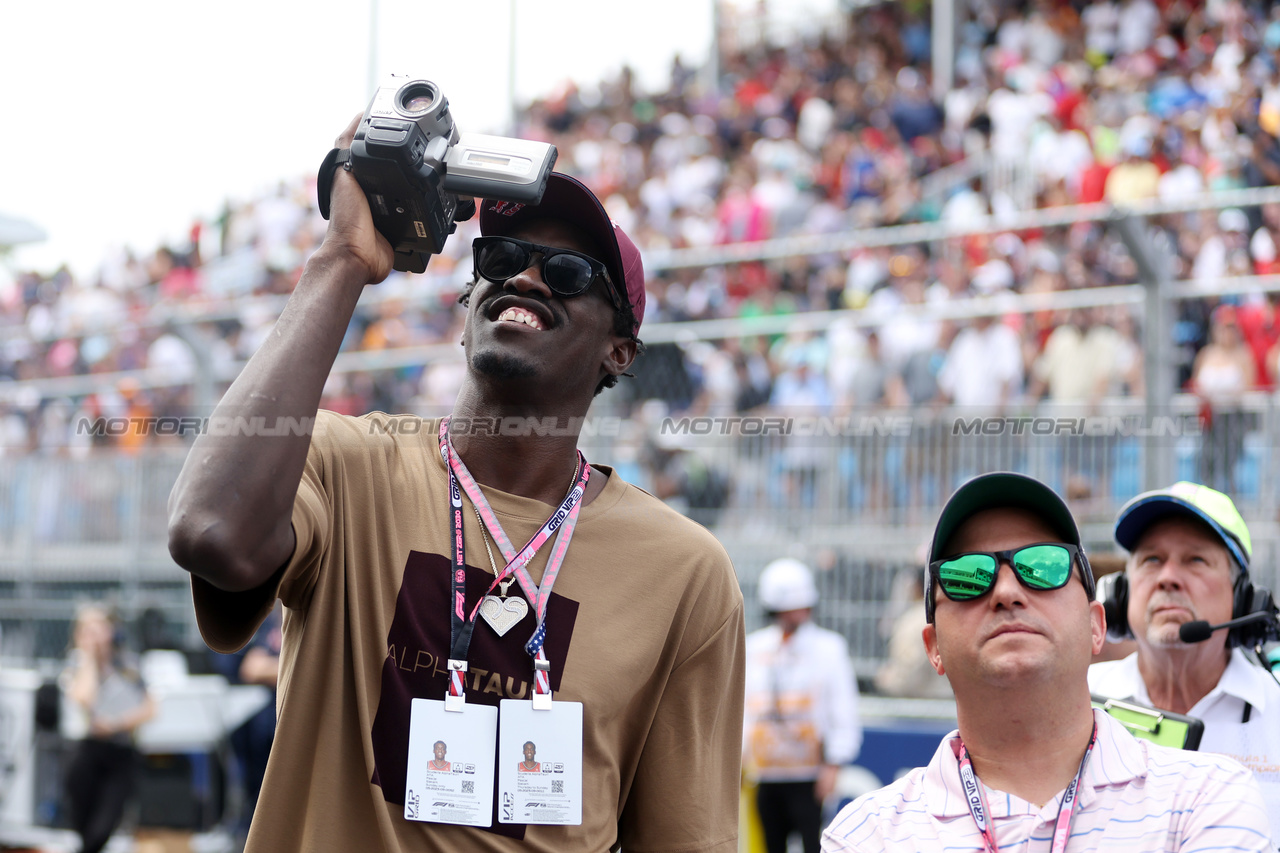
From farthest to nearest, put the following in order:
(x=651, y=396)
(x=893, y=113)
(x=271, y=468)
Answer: (x=893, y=113) → (x=651, y=396) → (x=271, y=468)

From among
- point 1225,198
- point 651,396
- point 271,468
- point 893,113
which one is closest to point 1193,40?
point 893,113

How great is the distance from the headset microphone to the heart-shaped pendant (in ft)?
5.81

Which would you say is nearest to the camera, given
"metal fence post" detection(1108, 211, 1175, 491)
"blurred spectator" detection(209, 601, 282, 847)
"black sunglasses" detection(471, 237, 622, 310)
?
"black sunglasses" detection(471, 237, 622, 310)

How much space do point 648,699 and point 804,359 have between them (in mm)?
6832

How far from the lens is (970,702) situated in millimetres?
2240

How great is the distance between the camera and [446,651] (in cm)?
223

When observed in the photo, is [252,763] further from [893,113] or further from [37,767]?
[893,113]

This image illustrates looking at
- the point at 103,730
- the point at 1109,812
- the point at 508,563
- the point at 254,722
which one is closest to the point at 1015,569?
A: the point at 1109,812

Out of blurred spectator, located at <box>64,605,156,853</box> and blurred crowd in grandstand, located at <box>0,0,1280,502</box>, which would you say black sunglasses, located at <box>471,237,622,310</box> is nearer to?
blurred crowd in grandstand, located at <box>0,0,1280,502</box>

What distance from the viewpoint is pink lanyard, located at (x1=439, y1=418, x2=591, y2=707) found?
2.21 meters

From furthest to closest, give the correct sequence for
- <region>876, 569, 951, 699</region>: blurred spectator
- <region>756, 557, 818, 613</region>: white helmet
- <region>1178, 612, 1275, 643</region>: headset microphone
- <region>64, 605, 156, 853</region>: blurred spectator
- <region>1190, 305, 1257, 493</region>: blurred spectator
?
<region>64, 605, 156, 853</region>: blurred spectator < <region>756, 557, 818, 613</region>: white helmet < <region>876, 569, 951, 699</region>: blurred spectator < <region>1190, 305, 1257, 493</region>: blurred spectator < <region>1178, 612, 1275, 643</region>: headset microphone

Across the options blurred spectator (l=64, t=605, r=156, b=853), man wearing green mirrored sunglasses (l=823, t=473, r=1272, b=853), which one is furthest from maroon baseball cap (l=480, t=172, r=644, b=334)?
blurred spectator (l=64, t=605, r=156, b=853)

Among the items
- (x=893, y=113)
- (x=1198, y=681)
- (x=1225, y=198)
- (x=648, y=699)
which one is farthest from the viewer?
(x=893, y=113)

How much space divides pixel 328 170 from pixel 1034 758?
154cm
